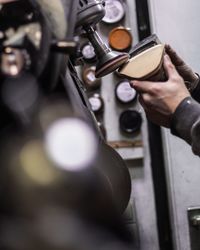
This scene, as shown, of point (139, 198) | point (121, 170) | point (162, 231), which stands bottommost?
point (162, 231)

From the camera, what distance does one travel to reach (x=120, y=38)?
1.59 m

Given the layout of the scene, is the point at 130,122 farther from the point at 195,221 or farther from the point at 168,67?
the point at 168,67

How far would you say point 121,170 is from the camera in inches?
22.5

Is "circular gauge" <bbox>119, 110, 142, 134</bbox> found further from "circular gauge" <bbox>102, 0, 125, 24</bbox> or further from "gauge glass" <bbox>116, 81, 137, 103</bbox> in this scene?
"circular gauge" <bbox>102, 0, 125, 24</bbox>

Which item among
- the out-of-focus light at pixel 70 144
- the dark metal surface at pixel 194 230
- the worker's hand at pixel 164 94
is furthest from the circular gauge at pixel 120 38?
the out-of-focus light at pixel 70 144

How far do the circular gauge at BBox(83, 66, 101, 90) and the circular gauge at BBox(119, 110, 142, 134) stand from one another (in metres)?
0.15

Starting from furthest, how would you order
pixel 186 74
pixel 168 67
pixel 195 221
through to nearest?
pixel 195 221 < pixel 186 74 < pixel 168 67

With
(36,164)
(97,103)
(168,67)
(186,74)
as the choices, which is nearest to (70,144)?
(36,164)

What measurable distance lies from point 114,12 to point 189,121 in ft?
3.07

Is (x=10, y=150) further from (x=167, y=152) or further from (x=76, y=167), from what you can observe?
(x=167, y=152)

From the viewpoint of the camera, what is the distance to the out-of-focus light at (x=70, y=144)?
0.39 m

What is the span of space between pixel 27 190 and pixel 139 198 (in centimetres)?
127

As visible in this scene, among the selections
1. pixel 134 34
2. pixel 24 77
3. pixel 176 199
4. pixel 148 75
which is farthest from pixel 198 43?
pixel 24 77

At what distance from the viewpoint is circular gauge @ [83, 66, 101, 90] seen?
160cm
